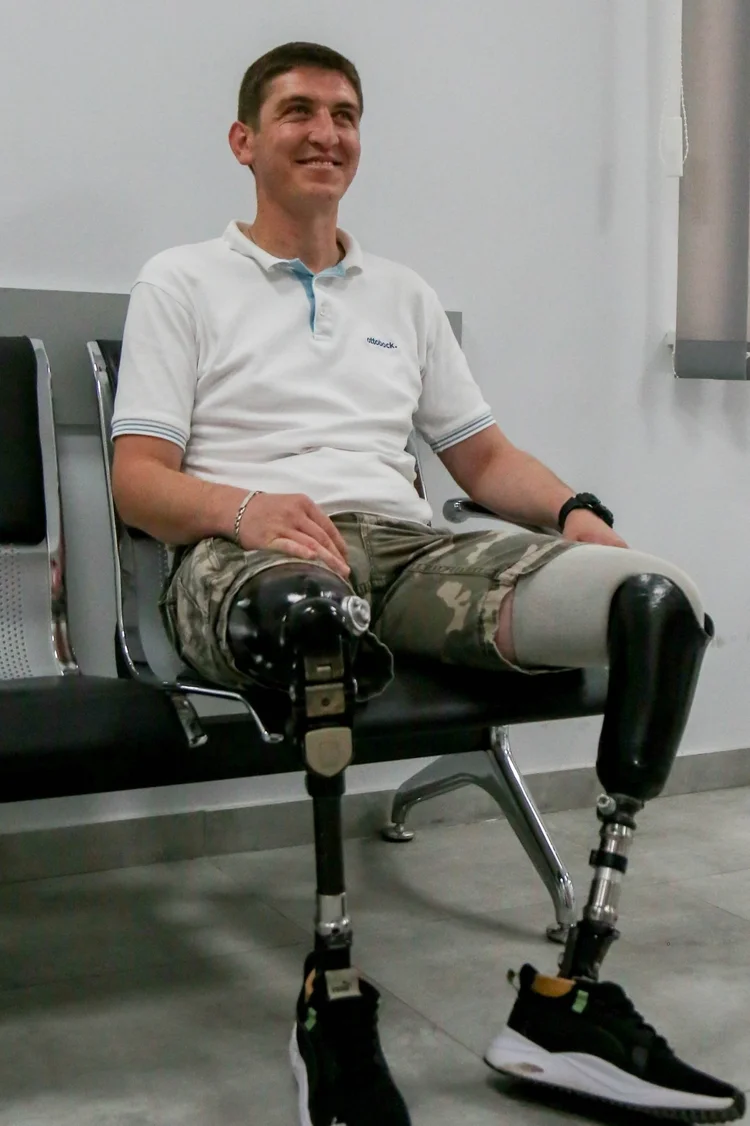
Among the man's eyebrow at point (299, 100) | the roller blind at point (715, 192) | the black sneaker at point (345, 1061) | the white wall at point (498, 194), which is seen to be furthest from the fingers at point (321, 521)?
the roller blind at point (715, 192)

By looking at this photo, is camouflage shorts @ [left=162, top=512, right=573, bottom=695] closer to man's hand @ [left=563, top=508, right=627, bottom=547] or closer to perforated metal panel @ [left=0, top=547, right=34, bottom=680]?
man's hand @ [left=563, top=508, right=627, bottom=547]

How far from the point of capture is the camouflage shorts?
1383 millimetres

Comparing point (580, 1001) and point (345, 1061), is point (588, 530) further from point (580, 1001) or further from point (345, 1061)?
point (345, 1061)

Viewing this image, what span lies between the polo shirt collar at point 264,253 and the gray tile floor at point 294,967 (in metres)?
1.00

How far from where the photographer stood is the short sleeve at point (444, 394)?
195 cm

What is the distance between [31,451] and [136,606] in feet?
0.95

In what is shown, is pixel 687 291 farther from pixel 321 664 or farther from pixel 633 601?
pixel 321 664

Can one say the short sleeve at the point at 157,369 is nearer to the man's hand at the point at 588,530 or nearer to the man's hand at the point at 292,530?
the man's hand at the point at 292,530

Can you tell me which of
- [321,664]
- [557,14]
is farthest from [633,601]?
[557,14]

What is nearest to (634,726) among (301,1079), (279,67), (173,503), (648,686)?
(648,686)

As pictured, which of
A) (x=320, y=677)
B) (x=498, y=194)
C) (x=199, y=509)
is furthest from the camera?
(x=498, y=194)

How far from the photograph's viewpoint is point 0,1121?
1.30m

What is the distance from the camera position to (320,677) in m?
1.20

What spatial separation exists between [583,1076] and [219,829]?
3.63 feet
